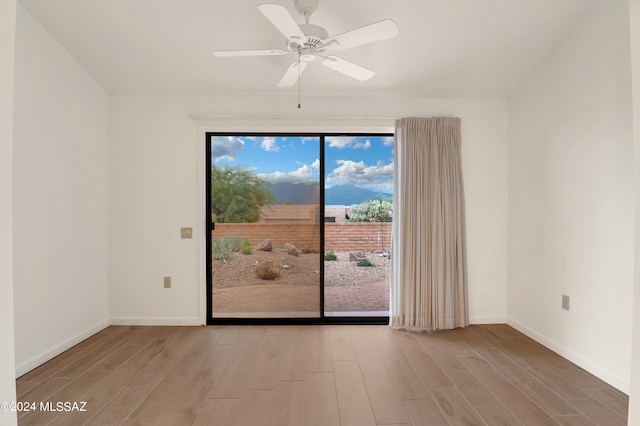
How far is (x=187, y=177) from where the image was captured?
10.8 ft

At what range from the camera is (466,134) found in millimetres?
3324

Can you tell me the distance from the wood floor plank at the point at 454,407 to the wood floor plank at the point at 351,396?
1.45 ft

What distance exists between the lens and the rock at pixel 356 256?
11.4 feet

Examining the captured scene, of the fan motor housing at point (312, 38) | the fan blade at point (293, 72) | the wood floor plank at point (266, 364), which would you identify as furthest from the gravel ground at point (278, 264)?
the fan motor housing at point (312, 38)

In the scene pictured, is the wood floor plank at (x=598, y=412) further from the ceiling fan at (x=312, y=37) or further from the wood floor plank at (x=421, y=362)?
the ceiling fan at (x=312, y=37)

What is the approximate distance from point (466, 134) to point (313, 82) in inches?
65.9

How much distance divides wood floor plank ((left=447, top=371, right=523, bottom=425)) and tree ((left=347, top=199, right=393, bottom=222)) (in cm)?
164

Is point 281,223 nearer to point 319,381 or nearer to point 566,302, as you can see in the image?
point 319,381

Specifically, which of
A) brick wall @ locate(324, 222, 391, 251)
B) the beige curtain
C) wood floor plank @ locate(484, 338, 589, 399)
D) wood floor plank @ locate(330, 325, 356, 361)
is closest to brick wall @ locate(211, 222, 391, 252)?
→ brick wall @ locate(324, 222, 391, 251)

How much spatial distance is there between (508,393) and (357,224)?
1.93 metres

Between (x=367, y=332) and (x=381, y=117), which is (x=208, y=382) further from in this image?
(x=381, y=117)

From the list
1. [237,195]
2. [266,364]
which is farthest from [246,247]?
[266,364]

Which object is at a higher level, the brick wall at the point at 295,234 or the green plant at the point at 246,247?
the brick wall at the point at 295,234

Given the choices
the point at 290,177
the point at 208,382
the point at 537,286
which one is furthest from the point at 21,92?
the point at 537,286
